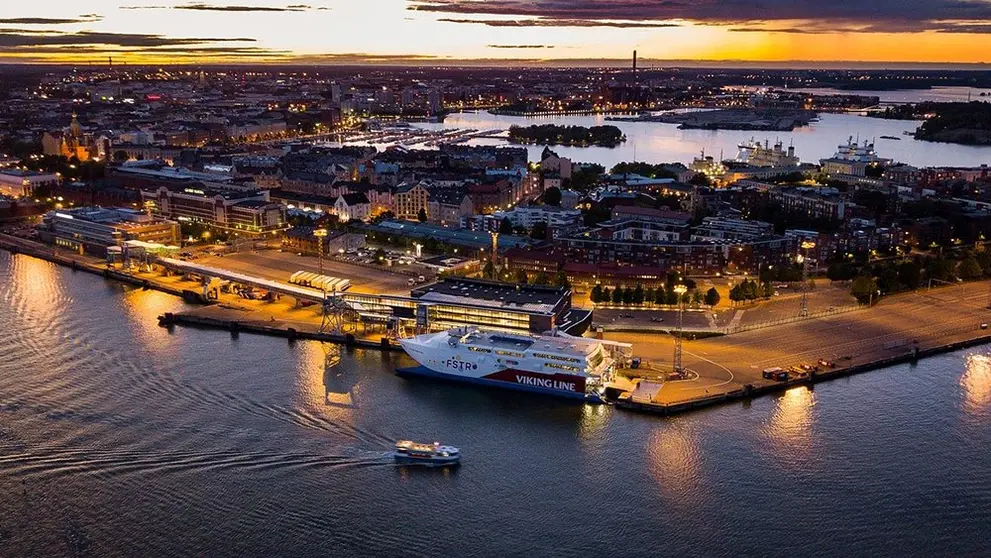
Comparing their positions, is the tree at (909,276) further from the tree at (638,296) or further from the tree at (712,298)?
the tree at (638,296)

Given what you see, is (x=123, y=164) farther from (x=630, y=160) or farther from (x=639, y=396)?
(x=639, y=396)

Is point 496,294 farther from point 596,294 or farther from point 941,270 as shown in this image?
point 941,270

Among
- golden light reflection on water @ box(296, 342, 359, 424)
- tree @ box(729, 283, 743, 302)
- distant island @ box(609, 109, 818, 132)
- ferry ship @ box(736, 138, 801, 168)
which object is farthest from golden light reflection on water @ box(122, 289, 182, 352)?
distant island @ box(609, 109, 818, 132)


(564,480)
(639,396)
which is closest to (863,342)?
(639,396)

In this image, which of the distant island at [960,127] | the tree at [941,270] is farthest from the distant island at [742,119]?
the tree at [941,270]

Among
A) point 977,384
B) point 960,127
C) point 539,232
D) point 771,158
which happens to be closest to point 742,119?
point 960,127
